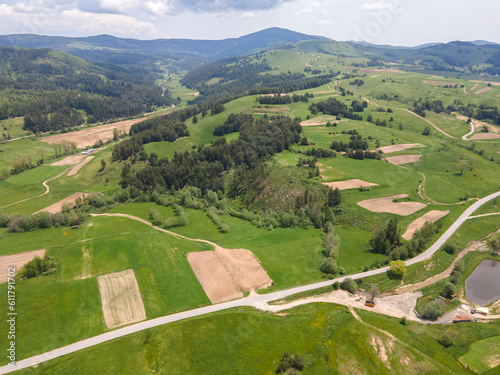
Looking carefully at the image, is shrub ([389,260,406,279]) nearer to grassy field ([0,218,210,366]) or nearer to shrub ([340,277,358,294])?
shrub ([340,277,358,294])

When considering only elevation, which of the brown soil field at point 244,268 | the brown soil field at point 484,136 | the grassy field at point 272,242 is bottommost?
the grassy field at point 272,242

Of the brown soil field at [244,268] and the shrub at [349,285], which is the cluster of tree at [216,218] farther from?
the shrub at [349,285]

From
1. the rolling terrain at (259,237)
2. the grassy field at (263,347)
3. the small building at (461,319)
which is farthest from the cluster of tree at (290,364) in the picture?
the small building at (461,319)

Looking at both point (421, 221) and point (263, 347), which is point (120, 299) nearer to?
point (263, 347)

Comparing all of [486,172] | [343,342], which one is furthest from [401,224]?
[486,172]

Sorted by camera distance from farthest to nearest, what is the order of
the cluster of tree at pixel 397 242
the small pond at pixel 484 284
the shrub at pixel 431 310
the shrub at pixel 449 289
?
the cluster of tree at pixel 397 242
the small pond at pixel 484 284
the shrub at pixel 449 289
the shrub at pixel 431 310

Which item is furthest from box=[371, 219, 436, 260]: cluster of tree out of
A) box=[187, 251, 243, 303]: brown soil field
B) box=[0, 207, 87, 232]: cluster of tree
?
box=[0, 207, 87, 232]: cluster of tree

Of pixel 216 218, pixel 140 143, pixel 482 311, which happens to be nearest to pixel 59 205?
pixel 140 143
